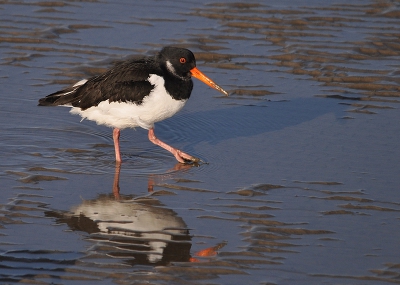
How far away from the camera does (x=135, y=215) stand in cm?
716

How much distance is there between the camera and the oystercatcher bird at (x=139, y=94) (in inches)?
335

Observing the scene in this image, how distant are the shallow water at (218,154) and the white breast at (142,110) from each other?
0.40 meters

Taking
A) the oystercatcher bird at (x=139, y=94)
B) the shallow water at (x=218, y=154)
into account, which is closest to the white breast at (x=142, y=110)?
the oystercatcher bird at (x=139, y=94)

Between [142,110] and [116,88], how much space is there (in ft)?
1.34

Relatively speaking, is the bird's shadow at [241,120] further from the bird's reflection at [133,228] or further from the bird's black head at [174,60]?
the bird's reflection at [133,228]

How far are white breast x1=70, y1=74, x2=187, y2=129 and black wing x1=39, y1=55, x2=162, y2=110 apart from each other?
57mm

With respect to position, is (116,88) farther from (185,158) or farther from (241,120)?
(241,120)

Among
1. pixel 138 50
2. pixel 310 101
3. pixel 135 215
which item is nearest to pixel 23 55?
pixel 138 50

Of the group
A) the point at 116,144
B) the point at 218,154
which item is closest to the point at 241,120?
the point at 218,154

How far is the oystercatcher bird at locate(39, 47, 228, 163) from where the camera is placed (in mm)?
8516

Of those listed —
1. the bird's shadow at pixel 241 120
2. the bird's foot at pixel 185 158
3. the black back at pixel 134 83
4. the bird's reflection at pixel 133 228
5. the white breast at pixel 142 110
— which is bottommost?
the bird's reflection at pixel 133 228

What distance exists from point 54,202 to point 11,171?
3.10 feet

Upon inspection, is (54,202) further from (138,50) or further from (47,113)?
(138,50)

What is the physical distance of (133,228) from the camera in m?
6.82
